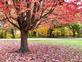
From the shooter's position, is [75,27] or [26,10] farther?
[75,27]

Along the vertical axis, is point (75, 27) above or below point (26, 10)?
below

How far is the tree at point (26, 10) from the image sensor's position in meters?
12.2

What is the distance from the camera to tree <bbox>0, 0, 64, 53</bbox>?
12.2 m

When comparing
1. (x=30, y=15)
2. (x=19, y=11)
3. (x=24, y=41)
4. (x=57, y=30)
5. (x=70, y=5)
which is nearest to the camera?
(x=70, y=5)

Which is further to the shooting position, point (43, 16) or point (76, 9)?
point (43, 16)

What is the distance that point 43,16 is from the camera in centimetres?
1382

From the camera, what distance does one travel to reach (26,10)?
508 inches

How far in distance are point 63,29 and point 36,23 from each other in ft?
77.9

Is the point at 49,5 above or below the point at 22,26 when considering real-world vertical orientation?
above

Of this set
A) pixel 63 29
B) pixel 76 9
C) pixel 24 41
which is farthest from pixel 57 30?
pixel 76 9

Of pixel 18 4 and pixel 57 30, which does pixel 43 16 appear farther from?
pixel 57 30

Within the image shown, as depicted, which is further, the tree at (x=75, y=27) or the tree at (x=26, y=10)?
the tree at (x=75, y=27)

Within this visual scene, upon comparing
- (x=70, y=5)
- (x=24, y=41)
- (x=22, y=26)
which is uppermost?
(x=70, y=5)

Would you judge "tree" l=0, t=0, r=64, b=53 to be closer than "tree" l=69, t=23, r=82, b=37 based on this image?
Yes
